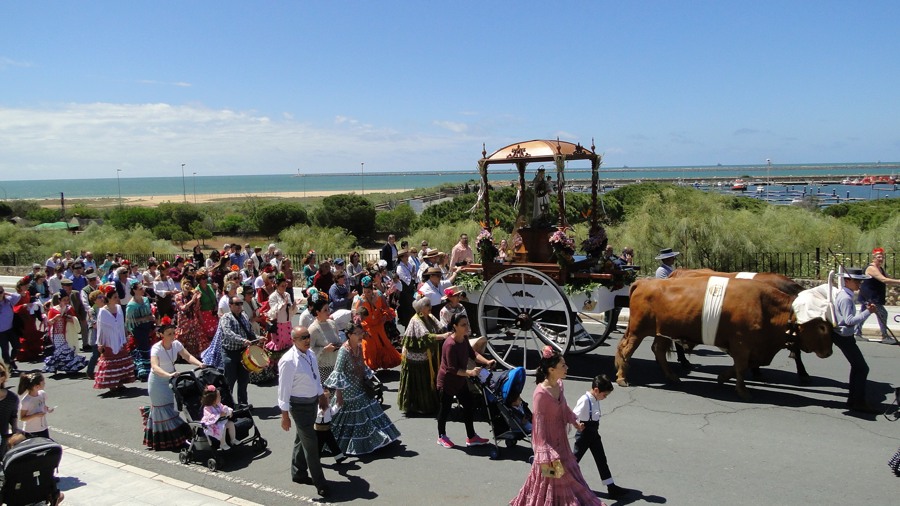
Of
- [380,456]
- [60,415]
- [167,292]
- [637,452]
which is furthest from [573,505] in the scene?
[167,292]

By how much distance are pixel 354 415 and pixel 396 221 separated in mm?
30652

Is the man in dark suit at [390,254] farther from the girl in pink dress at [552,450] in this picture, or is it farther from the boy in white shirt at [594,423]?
the girl in pink dress at [552,450]

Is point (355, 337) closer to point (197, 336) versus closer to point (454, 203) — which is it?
point (197, 336)

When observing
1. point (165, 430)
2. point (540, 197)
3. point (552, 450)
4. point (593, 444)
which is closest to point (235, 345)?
point (165, 430)

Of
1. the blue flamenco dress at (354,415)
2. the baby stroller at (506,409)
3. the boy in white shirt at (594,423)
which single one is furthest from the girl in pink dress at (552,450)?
the blue flamenco dress at (354,415)

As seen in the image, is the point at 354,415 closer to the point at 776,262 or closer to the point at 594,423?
the point at 594,423

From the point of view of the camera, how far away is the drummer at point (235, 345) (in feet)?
28.9

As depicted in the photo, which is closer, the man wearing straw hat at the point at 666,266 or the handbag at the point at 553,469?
the handbag at the point at 553,469

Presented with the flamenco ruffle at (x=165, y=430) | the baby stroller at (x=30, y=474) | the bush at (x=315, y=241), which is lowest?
the flamenco ruffle at (x=165, y=430)

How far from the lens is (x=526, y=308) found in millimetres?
10609

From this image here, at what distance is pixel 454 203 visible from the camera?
34.5m

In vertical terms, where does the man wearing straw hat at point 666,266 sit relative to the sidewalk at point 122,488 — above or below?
above

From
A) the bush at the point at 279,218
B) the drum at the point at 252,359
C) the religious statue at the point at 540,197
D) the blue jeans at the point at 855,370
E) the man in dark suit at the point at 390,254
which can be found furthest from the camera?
the bush at the point at 279,218

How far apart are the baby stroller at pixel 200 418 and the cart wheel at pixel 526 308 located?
12.6 ft
